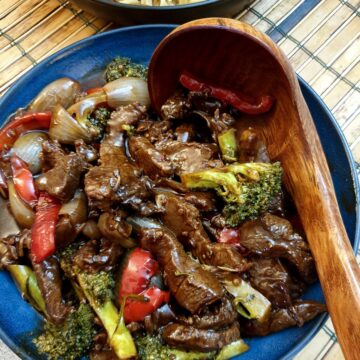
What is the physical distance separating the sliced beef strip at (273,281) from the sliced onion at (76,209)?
2.56ft

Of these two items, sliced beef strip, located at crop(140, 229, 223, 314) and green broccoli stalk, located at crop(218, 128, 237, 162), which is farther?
green broccoli stalk, located at crop(218, 128, 237, 162)

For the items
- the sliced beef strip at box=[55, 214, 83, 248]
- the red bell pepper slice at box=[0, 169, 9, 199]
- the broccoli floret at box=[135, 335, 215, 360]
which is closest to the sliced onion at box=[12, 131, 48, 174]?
the red bell pepper slice at box=[0, 169, 9, 199]

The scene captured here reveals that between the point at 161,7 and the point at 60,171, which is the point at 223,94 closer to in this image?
the point at 161,7

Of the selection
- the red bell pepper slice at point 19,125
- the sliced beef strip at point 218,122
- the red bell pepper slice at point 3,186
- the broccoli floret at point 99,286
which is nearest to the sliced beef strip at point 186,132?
the sliced beef strip at point 218,122

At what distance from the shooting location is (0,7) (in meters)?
3.10

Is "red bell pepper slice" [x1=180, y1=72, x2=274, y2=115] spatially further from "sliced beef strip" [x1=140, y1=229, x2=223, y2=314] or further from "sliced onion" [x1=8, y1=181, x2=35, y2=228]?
"sliced onion" [x1=8, y1=181, x2=35, y2=228]

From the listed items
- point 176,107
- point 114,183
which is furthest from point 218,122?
point 114,183

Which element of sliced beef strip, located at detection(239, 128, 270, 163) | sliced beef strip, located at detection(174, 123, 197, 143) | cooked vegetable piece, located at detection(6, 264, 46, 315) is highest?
sliced beef strip, located at detection(239, 128, 270, 163)

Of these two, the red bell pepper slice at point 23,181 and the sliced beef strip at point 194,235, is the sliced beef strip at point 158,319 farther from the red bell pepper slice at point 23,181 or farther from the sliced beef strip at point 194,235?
the red bell pepper slice at point 23,181

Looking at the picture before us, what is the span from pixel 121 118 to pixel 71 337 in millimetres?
1036

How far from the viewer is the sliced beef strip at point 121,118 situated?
2214 millimetres

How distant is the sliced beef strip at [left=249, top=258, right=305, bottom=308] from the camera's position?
1840 millimetres

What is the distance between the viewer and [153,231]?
6.23 ft

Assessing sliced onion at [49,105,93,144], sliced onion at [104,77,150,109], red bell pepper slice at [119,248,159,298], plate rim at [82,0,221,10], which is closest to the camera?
red bell pepper slice at [119,248,159,298]
